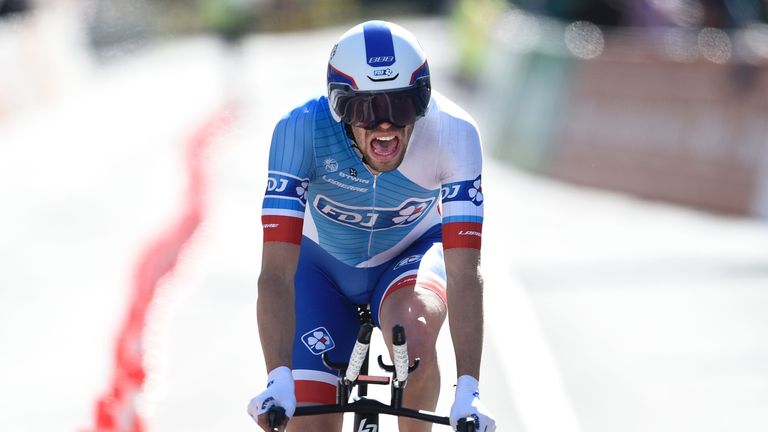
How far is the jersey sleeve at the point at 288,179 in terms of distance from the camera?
15.6 ft

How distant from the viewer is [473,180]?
488cm

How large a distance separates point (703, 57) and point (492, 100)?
4.76 metres

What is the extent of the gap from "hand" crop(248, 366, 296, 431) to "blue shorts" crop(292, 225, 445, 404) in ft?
1.48

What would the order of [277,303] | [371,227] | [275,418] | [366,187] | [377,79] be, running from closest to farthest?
[275,418] → [377,79] → [277,303] → [366,187] → [371,227]

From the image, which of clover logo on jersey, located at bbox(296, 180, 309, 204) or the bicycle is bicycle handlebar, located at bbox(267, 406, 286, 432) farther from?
clover logo on jersey, located at bbox(296, 180, 309, 204)

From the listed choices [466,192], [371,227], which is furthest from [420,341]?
[371,227]

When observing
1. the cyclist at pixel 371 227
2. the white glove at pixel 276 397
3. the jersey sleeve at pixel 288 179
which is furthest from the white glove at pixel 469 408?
the jersey sleeve at pixel 288 179

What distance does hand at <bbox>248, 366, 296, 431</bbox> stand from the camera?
4309 millimetres

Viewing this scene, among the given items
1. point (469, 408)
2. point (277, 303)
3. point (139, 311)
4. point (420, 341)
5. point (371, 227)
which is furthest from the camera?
point (139, 311)

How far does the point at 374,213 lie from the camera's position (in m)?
5.31

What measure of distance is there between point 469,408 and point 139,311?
5.68 m

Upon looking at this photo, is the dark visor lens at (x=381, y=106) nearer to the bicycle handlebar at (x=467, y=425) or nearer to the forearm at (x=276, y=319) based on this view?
the forearm at (x=276, y=319)

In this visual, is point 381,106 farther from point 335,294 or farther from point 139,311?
point 139,311

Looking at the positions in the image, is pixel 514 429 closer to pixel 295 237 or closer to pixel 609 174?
pixel 295 237
